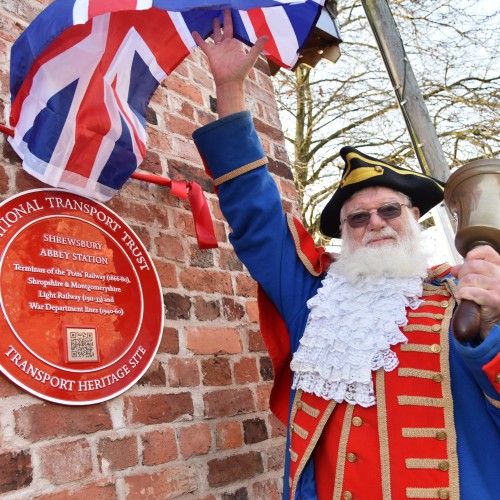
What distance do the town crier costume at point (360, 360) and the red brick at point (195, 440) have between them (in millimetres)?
260

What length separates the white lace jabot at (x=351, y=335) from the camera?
1.77 metres

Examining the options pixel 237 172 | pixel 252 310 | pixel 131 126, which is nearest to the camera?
pixel 131 126

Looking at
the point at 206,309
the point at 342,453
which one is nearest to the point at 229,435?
the point at 206,309

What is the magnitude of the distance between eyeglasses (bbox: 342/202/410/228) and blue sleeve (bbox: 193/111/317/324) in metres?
0.27

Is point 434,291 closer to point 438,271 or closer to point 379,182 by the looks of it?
point 438,271

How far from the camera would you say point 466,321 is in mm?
1364

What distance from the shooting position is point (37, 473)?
159 cm

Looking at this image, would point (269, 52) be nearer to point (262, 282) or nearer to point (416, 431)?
point (262, 282)

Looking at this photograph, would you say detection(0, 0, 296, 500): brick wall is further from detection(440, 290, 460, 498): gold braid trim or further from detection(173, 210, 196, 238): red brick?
detection(440, 290, 460, 498): gold braid trim

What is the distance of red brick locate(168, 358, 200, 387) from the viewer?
2.05m

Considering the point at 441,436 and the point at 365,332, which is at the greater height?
the point at 365,332

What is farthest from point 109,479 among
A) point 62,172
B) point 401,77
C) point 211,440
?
point 401,77

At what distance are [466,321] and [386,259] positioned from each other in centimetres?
64

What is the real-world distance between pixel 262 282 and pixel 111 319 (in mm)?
503
